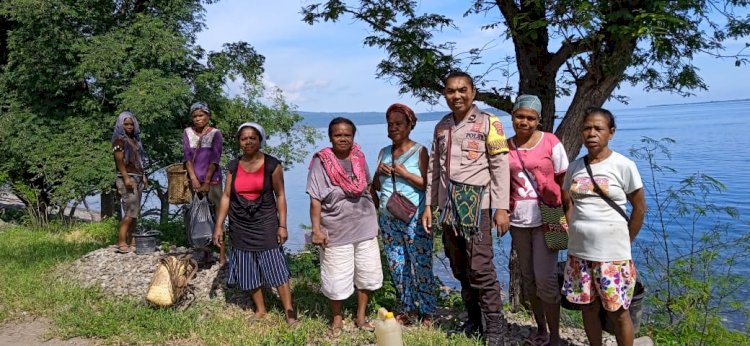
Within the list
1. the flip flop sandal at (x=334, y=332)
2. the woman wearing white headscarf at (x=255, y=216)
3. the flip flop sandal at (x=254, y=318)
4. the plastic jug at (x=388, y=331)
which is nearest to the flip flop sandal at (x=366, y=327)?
the flip flop sandal at (x=334, y=332)

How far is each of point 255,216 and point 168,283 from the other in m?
1.16

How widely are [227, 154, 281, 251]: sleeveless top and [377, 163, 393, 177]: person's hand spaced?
95 centimetres

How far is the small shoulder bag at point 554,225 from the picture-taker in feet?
12.0

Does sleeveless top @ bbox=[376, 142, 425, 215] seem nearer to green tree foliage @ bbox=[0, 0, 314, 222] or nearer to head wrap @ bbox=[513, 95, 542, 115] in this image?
head wrap @ bbox=[513, 95, 542, 115]

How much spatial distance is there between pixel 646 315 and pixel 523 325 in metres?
1.52

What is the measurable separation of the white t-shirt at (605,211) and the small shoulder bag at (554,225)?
229 millimetres

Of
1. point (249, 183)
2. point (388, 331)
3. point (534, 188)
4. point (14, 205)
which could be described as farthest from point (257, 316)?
point (14, 205)

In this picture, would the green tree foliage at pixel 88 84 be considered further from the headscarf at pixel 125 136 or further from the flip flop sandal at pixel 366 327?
the flip flop sandal at pixel 366 327

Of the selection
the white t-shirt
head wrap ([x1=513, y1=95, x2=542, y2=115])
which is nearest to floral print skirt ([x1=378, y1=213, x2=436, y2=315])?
head wrap ([x1=513, y1=95, x2=542, y2=115])

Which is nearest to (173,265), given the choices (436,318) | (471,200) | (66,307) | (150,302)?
(150,302)

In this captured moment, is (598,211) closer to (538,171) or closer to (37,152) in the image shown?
(538,171)

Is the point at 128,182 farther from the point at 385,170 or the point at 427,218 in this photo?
the point at 427,218

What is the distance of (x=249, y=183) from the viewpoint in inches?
183

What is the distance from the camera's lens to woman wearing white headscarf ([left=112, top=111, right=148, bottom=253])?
20.3 feet
